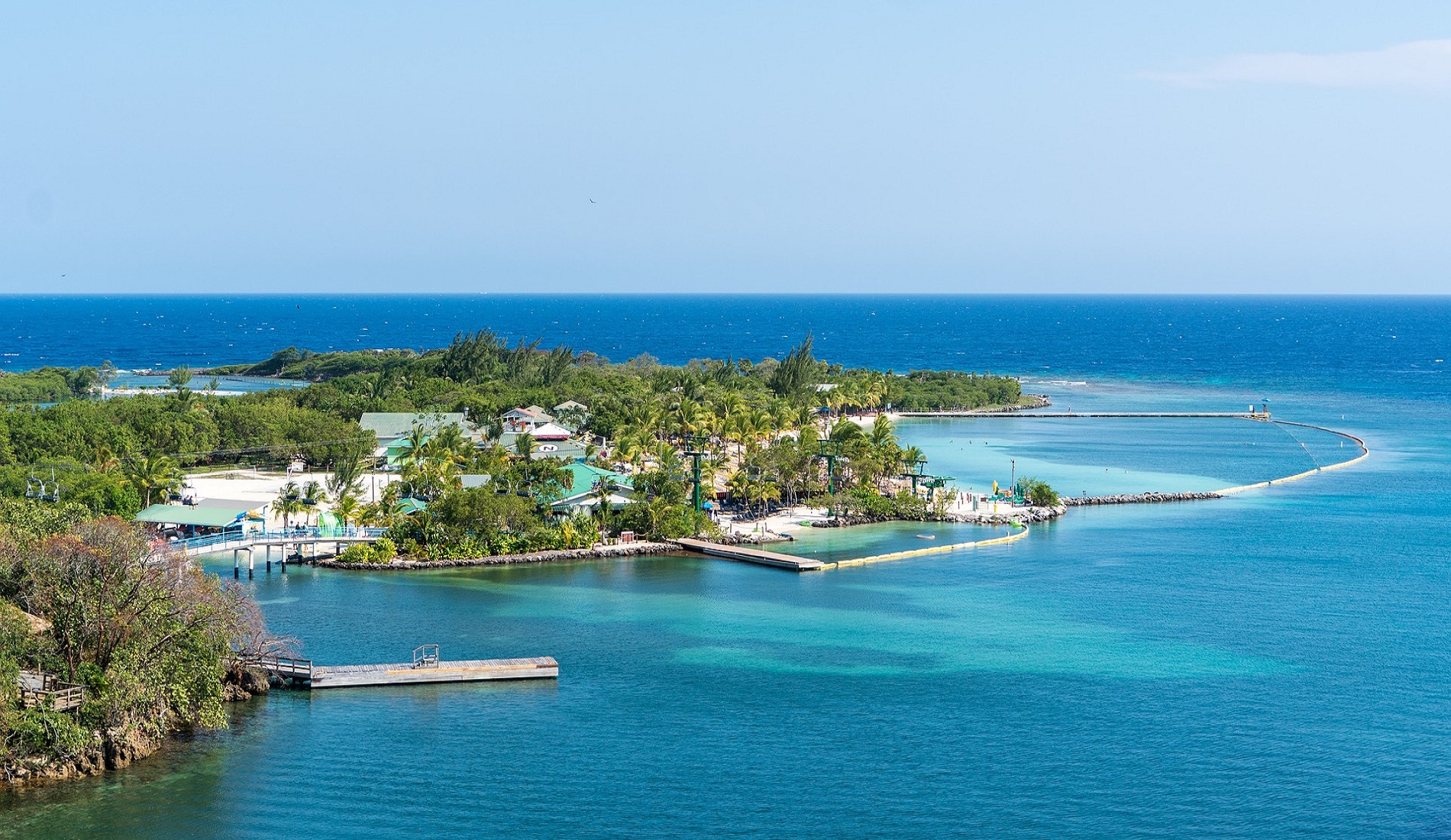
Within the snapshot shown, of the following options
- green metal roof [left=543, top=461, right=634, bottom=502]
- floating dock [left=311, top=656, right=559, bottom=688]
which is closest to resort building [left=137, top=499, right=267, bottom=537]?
green metal roof [left=543, top=461, right=634, bottom=502]

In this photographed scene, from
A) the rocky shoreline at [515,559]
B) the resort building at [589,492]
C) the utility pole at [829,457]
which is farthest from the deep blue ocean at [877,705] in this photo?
the resort building at [589,492]

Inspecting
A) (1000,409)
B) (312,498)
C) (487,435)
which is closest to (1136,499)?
(487,435)

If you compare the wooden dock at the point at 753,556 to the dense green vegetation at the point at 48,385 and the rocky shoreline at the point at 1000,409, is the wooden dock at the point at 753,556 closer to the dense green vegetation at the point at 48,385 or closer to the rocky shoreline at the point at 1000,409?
the rocky shoreline at the point at 1000,409

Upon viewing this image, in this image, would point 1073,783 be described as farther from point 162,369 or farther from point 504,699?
point 162,369

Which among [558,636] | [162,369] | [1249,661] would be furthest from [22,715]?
[162,369]

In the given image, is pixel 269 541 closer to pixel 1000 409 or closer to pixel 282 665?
pixel 282 665

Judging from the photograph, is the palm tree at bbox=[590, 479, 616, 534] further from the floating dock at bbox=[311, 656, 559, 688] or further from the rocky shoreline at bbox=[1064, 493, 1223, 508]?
the rocky shoreline at bbox=[1064, 493, 1223, 508]

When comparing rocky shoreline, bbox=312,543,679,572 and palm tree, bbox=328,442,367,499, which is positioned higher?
palm tree, bbox=328,442,367,499
